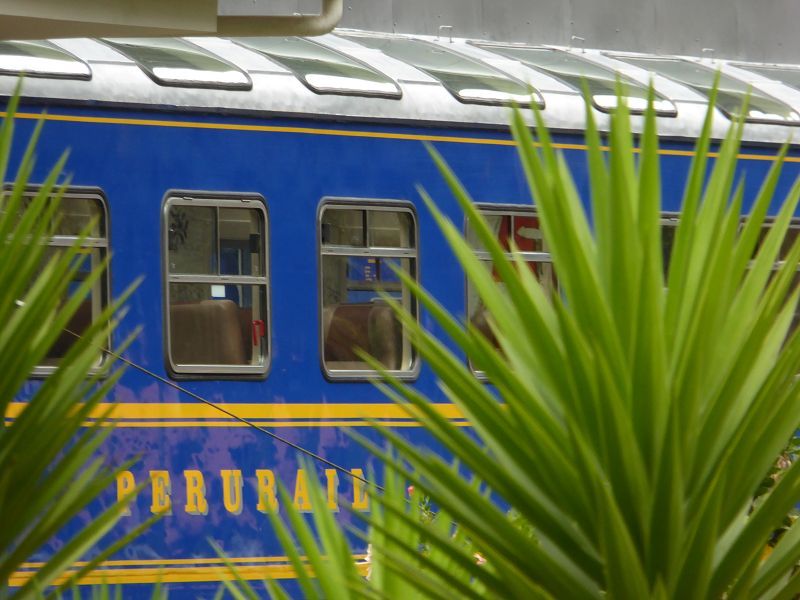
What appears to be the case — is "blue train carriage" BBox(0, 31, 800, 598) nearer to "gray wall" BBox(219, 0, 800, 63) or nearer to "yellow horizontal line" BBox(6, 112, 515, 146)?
"yellow horizontal line" BBox(6, 112, 515, 146)

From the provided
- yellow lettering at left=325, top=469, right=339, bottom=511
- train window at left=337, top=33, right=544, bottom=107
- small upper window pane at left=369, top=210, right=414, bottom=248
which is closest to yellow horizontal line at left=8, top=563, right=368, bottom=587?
yellow lettering at left=325, top=469, right=339, bottom=511

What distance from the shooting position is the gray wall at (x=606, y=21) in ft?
37.8

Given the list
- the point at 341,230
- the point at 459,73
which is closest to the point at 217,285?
the point at 341,230

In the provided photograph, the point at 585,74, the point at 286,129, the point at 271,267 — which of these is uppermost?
the point at 585,74

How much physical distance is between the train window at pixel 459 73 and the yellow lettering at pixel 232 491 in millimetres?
2522

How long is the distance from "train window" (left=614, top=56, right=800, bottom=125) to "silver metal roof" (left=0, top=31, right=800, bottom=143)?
7cm

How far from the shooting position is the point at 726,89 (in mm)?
10289

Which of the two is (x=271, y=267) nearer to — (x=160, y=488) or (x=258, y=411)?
(x=258, y=411)

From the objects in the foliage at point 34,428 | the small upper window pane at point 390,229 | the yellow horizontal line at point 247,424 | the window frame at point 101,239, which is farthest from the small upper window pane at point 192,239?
the foliage at point 34,428

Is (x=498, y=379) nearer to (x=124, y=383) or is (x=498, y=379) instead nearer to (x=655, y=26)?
(x=124, y=383)

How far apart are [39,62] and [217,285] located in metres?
1.44

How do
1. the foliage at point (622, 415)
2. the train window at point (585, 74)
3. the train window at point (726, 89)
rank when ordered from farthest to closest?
the train window at point (726, 89)
the train window at point (585, 74)
the foliage at point (622, 415)

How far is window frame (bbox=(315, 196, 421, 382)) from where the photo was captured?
8219 mm

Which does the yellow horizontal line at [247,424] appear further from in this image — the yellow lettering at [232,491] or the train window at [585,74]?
the train window at [585,74]
